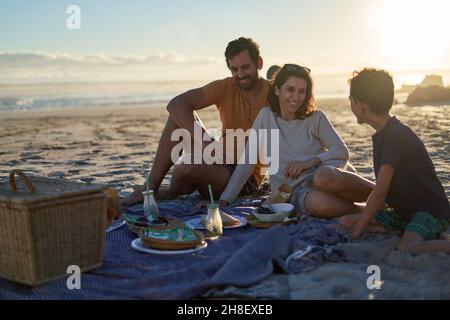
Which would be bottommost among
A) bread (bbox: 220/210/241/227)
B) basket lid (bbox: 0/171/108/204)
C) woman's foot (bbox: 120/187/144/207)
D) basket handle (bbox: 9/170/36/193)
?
woman's foot (bbox: 120/187/144/207)

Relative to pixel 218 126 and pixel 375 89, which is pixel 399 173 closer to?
pixel 375 89

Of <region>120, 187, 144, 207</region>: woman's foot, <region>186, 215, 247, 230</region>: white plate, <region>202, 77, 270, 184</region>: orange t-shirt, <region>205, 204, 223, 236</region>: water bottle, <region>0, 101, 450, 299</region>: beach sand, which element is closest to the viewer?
<region>0, 101, 450, 299</region>: beach sand

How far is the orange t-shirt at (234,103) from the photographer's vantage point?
517 centimetres

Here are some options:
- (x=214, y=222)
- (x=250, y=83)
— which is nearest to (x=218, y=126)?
(x=250, y=83)

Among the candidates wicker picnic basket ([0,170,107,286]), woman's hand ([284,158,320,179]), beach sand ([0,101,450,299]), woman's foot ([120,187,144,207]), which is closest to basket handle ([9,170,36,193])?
wicker picnic basket ([0,170,107,286])

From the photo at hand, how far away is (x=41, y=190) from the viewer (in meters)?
3.06

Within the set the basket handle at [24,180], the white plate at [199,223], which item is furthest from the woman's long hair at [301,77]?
the basket handle at [24,180]

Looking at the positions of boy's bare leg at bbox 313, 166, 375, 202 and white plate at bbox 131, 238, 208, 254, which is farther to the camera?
boy's bare leg at bbox 313, 166, 375, 202

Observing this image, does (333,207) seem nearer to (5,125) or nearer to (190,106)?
(190,106)

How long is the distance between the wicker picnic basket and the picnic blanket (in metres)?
0.09

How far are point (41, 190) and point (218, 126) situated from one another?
9.38m

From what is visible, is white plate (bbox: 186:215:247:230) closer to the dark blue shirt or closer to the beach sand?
the beach sand

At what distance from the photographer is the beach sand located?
2738 mm
